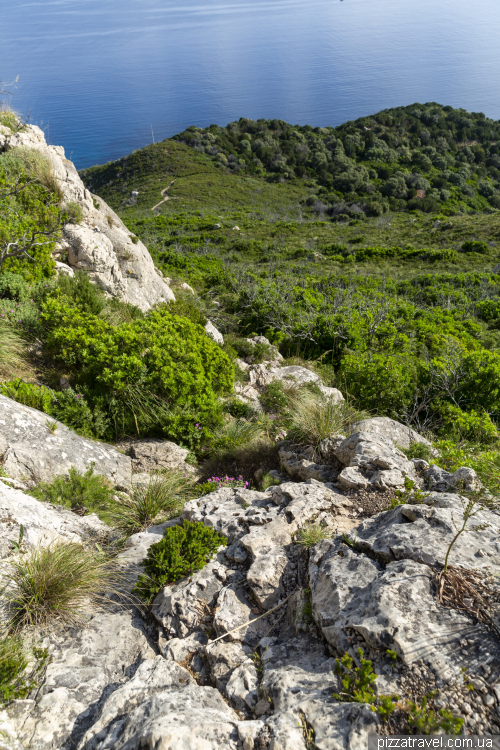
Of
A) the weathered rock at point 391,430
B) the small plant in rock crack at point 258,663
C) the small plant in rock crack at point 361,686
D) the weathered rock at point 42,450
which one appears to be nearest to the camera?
the small plant in rock crack at point 361,686

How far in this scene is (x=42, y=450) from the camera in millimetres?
4918

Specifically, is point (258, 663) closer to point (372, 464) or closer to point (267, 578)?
point (267, 578)

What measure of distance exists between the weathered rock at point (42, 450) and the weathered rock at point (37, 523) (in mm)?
657

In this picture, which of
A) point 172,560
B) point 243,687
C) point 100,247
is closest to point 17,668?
point 172,560

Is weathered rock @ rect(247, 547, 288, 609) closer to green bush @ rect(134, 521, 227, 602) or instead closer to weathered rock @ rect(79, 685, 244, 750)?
green bush @ rect(134, 521, 227, 602)

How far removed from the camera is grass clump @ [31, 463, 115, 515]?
→ 14.8 feet

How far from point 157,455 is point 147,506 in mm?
1481

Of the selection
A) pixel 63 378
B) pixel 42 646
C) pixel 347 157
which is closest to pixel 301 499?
pixel 42 646

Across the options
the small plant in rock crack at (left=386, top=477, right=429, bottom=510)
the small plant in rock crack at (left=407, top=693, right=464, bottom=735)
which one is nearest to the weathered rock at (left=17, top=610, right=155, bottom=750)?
the small plant in rock crack at (left=407, top=693, right=464, bottom=735)

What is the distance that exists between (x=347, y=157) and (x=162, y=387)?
120 meters

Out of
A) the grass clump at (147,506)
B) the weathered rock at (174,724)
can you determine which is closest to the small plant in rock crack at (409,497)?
the weathered rock at (174,724)

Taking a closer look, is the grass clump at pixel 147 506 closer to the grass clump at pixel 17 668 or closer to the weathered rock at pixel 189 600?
the weathered rock at pixel 189 600

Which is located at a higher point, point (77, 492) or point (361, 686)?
point (361, 686)

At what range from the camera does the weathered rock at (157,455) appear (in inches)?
237
